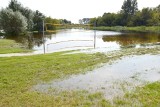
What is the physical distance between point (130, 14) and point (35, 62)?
86.1m

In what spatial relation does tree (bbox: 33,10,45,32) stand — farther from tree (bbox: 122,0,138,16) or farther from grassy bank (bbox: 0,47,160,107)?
grassy bank (bbox: 0,47,160,107)

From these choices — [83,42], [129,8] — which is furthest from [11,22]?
[129,8]

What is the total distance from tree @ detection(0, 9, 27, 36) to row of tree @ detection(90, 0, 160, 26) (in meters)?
46.6

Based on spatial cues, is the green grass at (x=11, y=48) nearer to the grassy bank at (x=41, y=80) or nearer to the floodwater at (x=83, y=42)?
the floodwater at (x=83, y=42)

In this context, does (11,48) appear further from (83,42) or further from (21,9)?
(21,9)

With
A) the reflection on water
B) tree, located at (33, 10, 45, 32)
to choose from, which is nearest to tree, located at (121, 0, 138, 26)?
tree, located at (33, 10, 45, 32)

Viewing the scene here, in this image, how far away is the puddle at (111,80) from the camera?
7.47m

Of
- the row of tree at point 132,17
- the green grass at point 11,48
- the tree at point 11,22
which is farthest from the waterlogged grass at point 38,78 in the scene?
the row of tree at point 132,17

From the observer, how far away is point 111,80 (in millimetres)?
8617

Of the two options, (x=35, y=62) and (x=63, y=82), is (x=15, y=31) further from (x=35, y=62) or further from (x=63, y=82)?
(x=63, y=82)

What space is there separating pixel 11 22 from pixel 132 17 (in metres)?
55.7

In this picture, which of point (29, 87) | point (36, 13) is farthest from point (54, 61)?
point (36, 13)

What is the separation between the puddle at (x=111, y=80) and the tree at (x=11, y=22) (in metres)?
34.1

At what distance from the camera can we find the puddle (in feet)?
24.5
